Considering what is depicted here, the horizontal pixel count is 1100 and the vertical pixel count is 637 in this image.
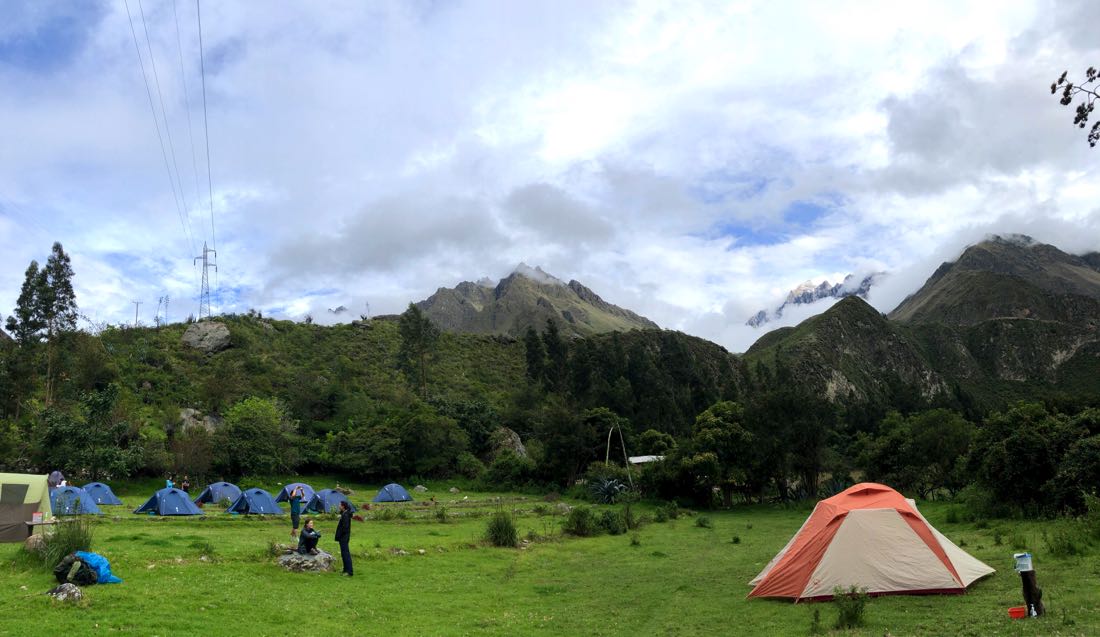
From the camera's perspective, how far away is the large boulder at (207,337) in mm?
84750

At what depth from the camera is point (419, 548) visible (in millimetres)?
22203

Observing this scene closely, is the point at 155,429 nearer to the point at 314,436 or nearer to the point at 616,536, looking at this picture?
the point at 314,436

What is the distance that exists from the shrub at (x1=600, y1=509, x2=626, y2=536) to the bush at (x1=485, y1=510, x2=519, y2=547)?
6.28 m

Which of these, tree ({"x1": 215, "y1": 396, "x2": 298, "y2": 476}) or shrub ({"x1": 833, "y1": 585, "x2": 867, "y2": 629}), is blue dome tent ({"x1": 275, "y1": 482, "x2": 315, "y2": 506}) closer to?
tree ({"x1": 215, "y1": 396, "x2": 298, "y2": 476})

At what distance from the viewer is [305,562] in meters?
17.0

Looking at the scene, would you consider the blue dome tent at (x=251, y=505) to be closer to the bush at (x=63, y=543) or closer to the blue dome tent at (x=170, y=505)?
the blue dome tent at (x=170, y=505)

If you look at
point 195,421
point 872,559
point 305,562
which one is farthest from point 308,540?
point 195,421

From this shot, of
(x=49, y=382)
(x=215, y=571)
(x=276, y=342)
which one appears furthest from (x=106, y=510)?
(x=276, y=342)

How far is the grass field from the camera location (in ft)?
36.1

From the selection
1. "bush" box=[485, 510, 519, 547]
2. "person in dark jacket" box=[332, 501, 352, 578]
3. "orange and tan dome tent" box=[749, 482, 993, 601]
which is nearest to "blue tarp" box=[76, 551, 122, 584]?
"person in dark jacket" box=[332, 501, 352, 578]

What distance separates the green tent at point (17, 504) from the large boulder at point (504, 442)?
4725cm

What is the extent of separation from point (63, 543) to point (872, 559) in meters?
16.8

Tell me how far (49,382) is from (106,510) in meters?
32.4

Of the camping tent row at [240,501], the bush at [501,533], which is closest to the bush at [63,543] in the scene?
the bush at [501,533]
